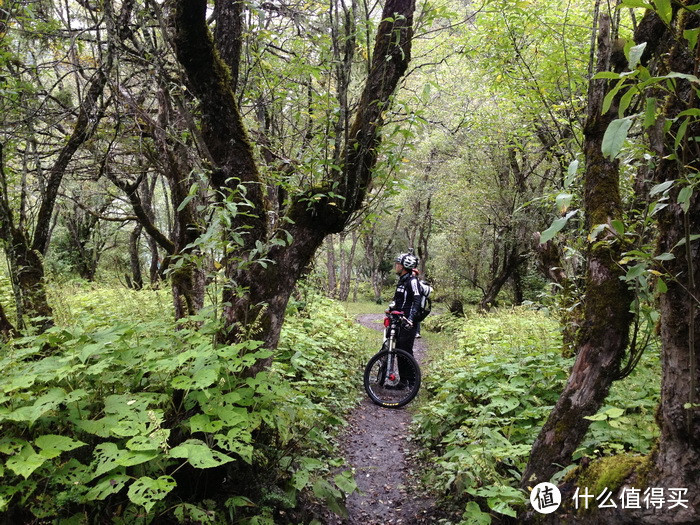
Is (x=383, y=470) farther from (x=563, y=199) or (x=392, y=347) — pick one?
(x=563, y=199)

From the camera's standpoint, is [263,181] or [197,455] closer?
[197,455]

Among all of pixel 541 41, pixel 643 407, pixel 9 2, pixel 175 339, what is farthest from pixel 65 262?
pixel 643 407

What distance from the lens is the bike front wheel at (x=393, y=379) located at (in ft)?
20.3

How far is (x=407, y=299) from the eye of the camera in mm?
6875

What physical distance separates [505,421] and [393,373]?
8.72ft

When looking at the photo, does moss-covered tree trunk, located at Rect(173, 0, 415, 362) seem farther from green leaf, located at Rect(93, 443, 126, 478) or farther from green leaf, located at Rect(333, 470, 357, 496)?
green leaf, located at Rect(333, 470, 357, 496)

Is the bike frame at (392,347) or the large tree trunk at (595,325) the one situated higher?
the large tree trunk at (595,325)

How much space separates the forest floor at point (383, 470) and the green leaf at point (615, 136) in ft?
11.1

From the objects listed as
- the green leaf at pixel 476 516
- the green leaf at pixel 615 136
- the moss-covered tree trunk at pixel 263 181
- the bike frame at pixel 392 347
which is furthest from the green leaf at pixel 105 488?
the bike frame at pixel 392 347

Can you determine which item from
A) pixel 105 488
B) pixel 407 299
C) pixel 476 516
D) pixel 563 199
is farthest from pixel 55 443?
pixel 407 299

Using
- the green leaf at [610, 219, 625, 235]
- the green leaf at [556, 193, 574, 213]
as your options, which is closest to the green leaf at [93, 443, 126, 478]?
the green leaf at [556, 193, 574, 213]

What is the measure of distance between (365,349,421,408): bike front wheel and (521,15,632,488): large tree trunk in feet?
11.1

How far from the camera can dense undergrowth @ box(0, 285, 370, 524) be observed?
220cm

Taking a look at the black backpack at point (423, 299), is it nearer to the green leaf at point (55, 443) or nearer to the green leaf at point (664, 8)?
the green leaf at point (55, 443)
